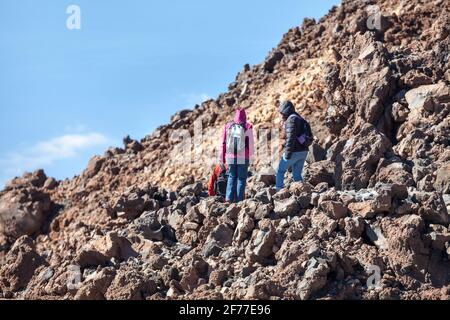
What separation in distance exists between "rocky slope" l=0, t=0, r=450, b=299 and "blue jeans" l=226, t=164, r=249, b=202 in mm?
549

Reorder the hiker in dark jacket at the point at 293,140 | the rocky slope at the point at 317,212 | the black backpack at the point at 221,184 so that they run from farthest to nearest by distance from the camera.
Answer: the black backpack at the point at 221,184 < the hiker in dark jacket at the point at 293,140 < the rocky slope at the point at 317,212

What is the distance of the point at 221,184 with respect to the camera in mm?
16406

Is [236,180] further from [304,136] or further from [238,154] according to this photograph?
[304,136]

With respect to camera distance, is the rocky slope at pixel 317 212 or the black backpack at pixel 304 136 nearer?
the rocky slope at pixel 317 212

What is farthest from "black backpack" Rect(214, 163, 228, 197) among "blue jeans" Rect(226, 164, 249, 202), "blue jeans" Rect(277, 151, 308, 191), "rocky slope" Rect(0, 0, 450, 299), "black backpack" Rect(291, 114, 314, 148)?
"black backpack" Rect(291, 114, 314, 148)

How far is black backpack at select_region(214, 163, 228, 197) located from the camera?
16.4 metres

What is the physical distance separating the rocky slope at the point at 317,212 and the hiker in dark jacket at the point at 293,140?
1.47ft

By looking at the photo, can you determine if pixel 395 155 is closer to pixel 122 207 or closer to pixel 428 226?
pixel 428 226

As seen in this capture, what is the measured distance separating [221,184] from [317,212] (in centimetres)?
351

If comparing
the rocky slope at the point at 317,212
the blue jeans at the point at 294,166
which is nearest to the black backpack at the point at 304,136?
the blue jeans at the point at 294,166

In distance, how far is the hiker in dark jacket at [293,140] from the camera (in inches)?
613

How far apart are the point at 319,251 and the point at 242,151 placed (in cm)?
359

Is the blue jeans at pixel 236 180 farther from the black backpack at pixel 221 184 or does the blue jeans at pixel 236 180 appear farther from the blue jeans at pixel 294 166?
the black backpack at pixel 221 184
